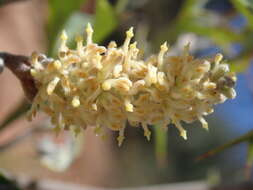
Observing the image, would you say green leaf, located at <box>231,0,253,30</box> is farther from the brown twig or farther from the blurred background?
the brown twig

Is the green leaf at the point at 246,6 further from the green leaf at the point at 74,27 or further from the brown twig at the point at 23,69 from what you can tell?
the green leaf at the point at 74,27

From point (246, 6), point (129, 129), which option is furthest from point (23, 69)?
point (129, 129)

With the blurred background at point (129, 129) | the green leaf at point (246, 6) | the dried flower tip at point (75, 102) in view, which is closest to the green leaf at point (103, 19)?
the blurred background at point (129, 129)

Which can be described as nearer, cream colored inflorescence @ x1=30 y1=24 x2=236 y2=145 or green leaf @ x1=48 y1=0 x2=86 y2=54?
cream colored inflorescence @ x1=30 y1=24 x2=236 y2=145

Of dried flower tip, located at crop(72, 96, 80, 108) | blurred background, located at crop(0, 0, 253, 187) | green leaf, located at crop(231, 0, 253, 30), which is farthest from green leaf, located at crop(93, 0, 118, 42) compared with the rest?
dried flower tip, located at crop(72, 96, 80, 108)

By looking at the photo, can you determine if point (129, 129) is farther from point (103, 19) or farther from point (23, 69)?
point (23, 69)

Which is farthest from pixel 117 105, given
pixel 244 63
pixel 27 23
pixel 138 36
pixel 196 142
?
pixel 196 142

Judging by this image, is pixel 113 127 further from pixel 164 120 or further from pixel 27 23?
pixel 27 23
